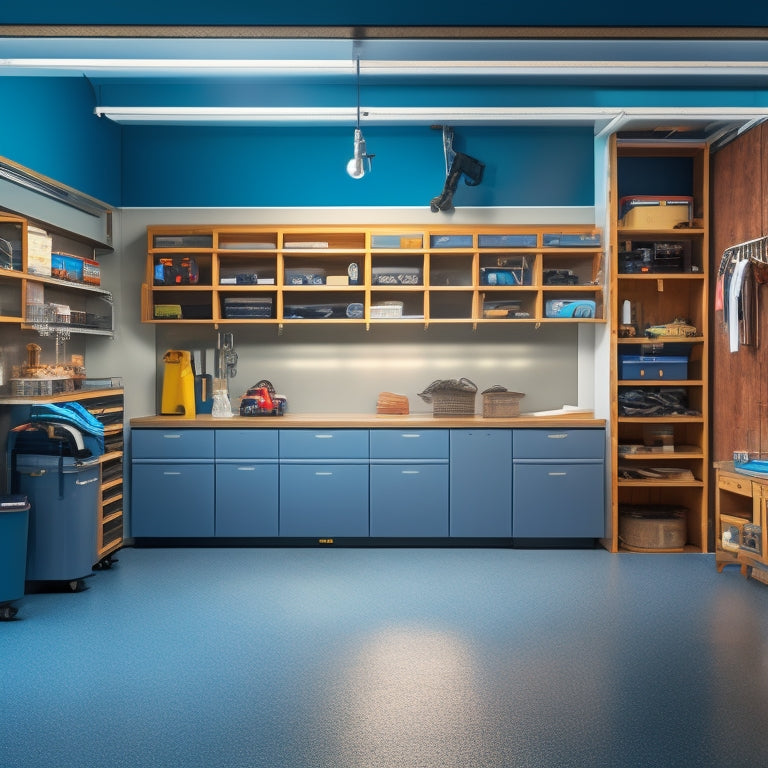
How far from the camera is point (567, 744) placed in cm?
280

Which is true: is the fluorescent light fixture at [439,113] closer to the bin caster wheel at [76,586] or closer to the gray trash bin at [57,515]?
the gray trash bin at [57,515]

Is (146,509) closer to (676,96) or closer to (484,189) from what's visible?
(484,189)

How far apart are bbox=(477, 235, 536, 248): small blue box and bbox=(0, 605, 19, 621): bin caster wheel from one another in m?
4.09

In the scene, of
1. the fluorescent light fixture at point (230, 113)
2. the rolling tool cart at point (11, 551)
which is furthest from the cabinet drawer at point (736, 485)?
the rolling tool cart at point (11, 551)

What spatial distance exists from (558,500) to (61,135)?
14.6 feet

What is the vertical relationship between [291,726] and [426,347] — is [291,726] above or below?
below

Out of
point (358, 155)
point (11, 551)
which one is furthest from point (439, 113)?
point (11, 551)

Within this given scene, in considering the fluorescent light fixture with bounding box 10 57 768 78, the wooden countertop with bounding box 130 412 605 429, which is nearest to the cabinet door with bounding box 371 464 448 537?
the wooden countertop with bounding box 130 412 605 429

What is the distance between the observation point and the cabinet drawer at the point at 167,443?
19.2 feet

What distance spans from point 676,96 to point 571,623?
151 inches

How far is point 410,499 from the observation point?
5863 millimetres

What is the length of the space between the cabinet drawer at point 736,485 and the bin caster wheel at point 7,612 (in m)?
4.50

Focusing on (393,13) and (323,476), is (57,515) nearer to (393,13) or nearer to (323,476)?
(323,476)

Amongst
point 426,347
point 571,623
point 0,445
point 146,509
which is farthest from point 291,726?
point 426,347
